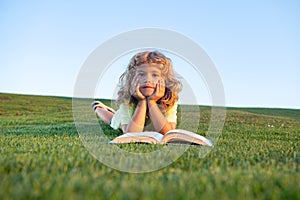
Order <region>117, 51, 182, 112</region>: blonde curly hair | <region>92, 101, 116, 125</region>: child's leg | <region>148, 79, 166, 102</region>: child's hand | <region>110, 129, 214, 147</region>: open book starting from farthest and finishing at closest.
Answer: <region>92, 101, 116, 125</region>: child's leg, <region>148, 79, 166, 102</region>: child's hand, <region>117, 51, 182, 112</region>: blonde curly hair, <region>110, 129, 214, 147</region>: open book

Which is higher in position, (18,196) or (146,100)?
(146,100)

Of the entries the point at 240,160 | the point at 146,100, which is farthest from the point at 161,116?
the point at 240,160

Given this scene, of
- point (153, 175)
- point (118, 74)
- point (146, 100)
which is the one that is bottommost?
point (153, 175)

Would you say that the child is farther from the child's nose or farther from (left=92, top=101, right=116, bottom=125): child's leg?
(left=92, top=101, right=116, bottom=125): child's leg

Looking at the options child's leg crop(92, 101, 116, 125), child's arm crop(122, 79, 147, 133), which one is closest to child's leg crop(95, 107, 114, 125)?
child's leg crop(92, 101, 116, 125)

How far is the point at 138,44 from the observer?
4.42 m

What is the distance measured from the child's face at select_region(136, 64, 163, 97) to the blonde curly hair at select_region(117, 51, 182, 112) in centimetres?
7

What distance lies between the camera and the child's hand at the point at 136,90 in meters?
5.29

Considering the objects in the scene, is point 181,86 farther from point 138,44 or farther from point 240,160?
point 240,160

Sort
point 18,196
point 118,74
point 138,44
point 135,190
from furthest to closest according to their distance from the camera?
point 118,74 < point 138,44 < point 135,190 < point 18,196

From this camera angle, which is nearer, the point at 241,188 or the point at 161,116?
the point at 241,188

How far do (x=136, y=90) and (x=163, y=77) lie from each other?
531mm

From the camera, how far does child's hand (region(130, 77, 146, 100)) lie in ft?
17.4

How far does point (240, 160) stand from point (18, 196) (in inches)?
86.9
